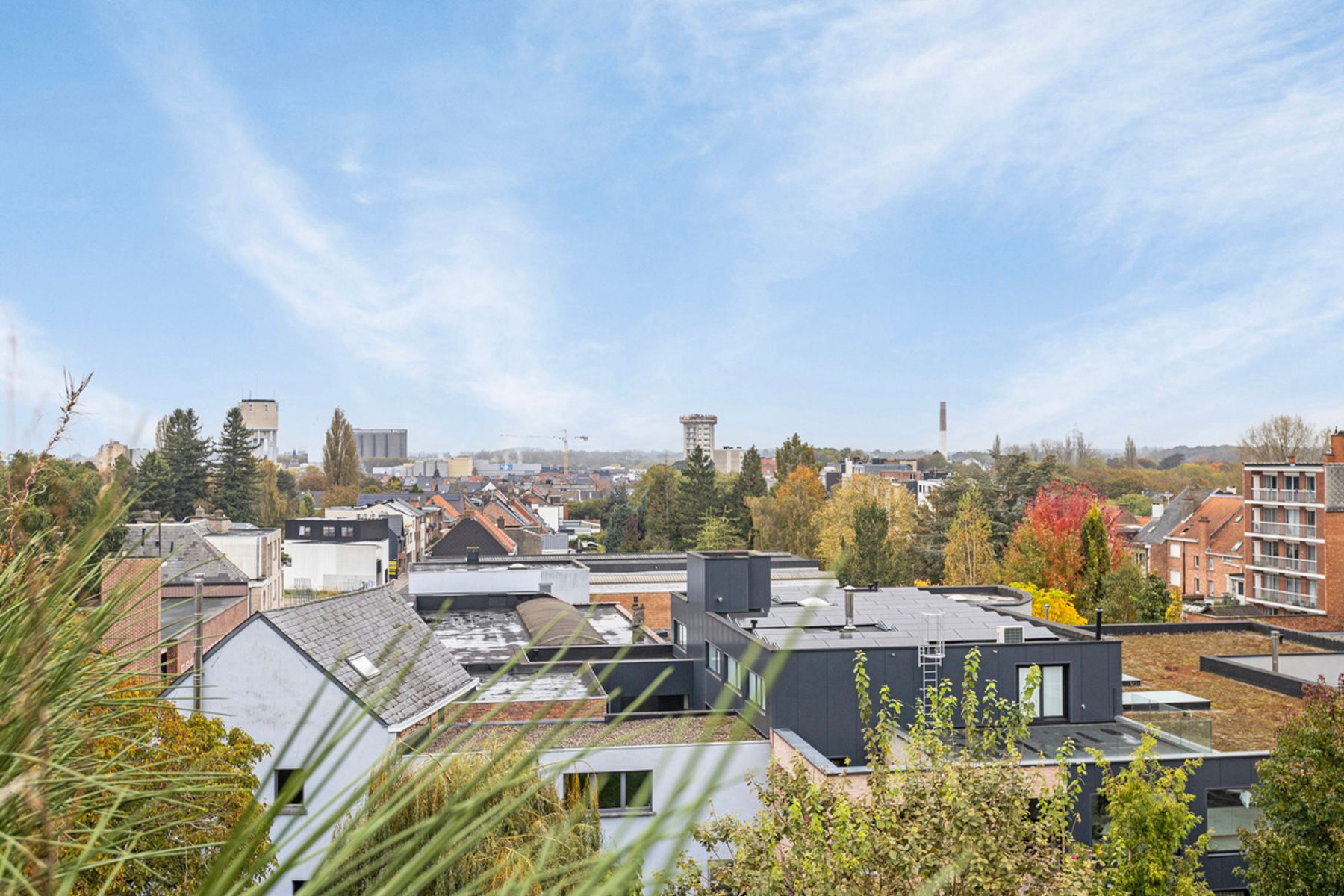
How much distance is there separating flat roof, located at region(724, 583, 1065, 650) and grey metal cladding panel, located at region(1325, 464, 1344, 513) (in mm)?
29584

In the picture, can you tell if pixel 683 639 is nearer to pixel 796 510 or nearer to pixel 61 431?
pixel 61 431

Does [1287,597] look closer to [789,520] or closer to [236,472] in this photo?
[789,520]

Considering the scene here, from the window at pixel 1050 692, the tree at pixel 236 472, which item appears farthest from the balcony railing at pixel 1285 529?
the tree at pixel 236 472

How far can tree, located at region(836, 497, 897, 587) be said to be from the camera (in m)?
40.6

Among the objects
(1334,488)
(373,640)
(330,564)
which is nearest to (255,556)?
(330,564)

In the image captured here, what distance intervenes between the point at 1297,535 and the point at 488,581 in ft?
128

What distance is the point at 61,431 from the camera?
2.56 meters

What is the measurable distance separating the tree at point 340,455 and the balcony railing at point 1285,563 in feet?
257

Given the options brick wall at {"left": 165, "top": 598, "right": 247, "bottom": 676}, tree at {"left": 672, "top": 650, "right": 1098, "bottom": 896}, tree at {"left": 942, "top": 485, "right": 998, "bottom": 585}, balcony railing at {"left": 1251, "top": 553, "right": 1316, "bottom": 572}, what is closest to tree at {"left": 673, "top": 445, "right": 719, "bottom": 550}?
tree at {"left": 942, "top": 485, "right": 998, "bottom": 585}

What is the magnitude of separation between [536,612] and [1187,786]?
18.8m

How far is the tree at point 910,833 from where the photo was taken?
26.0 ft

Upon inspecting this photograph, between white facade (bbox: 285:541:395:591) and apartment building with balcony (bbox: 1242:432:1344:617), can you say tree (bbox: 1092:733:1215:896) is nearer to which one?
apartment building with balcony (bbox: 1242:432:1344:617)

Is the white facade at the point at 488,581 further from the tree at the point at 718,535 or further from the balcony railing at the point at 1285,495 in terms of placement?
the balcony railing at the point at 1285,495

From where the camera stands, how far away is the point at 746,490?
68.9 meters
